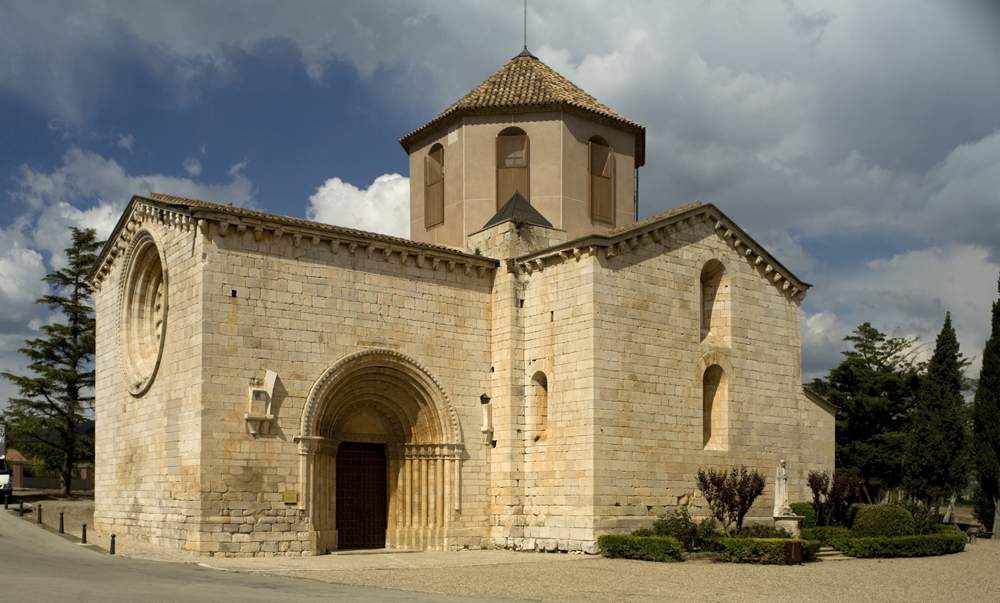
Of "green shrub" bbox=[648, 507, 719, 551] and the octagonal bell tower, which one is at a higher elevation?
the octagonal bell tower

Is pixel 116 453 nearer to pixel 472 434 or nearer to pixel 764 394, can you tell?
pixel 472 434

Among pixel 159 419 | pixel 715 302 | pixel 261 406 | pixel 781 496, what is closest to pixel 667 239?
pixel 715 302

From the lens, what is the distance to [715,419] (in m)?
24.7

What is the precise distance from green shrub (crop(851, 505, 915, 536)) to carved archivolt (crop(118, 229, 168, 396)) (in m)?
17.6

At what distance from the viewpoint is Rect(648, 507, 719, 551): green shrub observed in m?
21.3

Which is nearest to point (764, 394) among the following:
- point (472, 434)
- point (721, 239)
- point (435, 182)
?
point (721, 239)

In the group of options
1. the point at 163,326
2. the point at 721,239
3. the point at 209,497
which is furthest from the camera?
the point at 721,239

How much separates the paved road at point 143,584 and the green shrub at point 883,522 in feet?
43.4

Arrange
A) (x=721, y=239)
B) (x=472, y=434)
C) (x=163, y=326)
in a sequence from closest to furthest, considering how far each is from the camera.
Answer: (x=163, y=326) → (x=472, y=434) → (x=721, y=239)

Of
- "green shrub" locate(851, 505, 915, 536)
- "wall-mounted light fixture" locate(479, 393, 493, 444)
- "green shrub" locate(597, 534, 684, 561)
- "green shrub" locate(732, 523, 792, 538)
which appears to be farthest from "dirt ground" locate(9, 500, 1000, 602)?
"wall-mounted light fixture" locate(479, 393, 493, 444)

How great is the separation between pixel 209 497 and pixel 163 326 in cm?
449

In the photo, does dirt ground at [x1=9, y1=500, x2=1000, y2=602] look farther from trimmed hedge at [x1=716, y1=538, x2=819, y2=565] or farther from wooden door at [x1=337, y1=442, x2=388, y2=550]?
wooden door at [x1=337, y1=442, x2=388, y2=550]

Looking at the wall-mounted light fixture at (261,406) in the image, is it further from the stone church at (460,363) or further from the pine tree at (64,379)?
the pine tree at (64,379)

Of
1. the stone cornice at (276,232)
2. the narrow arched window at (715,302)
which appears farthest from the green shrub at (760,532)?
the stone cornice at (276,232)
